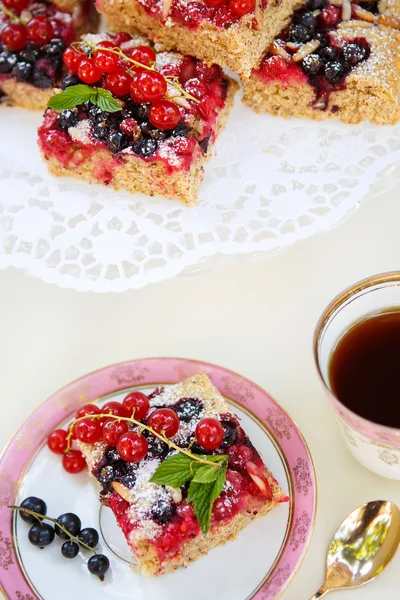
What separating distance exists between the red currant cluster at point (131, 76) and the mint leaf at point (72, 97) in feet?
0.16

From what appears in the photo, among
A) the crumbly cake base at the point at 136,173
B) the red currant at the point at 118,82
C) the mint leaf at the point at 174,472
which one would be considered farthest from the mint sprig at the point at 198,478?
the red currant at the point at 118,82

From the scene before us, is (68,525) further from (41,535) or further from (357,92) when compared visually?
(357,92)

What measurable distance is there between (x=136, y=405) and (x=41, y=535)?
1.15ft

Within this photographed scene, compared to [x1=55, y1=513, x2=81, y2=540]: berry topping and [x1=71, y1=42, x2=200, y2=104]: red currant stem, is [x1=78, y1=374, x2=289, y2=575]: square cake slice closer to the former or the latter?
[x1=55, y1=513, x2=81, y2=540]: berry topping

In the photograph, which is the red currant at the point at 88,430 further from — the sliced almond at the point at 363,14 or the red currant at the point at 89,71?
the sliced almond at the point at 363,14

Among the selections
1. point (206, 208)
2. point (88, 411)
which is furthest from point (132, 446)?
point (206, 208)

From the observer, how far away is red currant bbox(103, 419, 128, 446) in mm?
1762

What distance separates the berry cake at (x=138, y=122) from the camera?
7.45ft

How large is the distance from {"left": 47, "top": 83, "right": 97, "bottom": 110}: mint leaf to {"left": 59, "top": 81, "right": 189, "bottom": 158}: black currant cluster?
0.05m

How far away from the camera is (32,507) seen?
1.75 metres

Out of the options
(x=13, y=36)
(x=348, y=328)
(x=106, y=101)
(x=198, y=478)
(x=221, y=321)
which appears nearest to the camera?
(x=198, y=478)

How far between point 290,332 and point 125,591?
798 mm

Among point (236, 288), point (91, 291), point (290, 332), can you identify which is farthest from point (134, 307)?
point (290, 332)

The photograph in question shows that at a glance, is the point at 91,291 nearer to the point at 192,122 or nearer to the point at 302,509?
the point at 192,122
